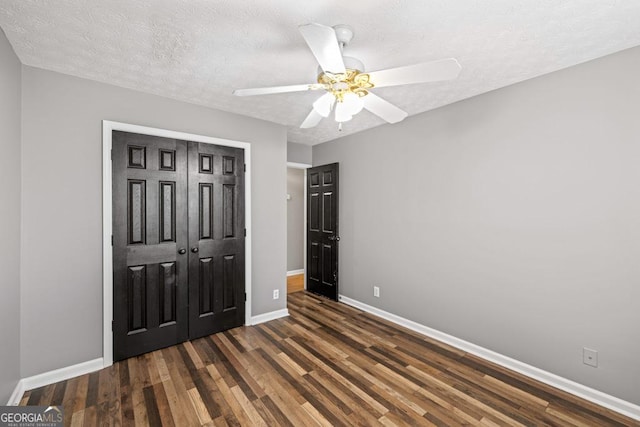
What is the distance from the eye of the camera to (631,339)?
2.00 metres

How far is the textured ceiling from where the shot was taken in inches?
63.7

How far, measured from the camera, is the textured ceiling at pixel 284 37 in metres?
1.62

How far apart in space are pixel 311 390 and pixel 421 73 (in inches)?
89.4

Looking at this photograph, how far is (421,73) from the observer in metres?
1.51

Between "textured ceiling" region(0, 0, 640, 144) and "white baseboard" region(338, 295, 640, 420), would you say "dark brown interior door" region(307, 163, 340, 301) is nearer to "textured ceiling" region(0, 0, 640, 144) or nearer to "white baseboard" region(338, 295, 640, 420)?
"white baseboard" region(338, 295, 640, 420)

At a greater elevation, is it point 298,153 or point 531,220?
point 298,153

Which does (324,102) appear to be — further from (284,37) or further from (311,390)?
(311,390)

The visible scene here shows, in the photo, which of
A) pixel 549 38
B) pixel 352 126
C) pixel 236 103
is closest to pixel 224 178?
pixel 236 103

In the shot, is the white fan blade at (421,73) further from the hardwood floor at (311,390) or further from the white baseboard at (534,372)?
the white baseboard at (534,372)

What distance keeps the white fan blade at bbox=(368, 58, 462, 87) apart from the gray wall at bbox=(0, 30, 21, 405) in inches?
92.1

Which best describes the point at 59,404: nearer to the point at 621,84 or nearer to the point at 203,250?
the point at 203,250

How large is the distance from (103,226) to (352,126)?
291cm

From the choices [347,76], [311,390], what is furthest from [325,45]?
[311,390]

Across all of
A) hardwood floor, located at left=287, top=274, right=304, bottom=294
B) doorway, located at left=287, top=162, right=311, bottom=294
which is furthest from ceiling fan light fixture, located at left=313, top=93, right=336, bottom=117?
doorway, located at left=287, top=162, right=311, bottom=294
